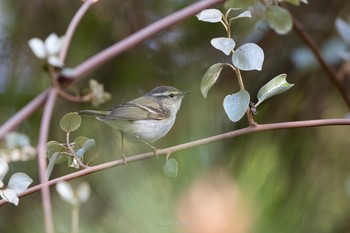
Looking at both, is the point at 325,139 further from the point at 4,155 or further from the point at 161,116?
the point at 4,155

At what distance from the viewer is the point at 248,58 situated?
698 millimetres

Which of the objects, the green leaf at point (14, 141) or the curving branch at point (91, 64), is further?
the green leaf at point (14, 141)

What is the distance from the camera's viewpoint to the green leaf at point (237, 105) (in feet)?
2.28

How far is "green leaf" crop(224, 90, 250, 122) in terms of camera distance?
0.69 metres

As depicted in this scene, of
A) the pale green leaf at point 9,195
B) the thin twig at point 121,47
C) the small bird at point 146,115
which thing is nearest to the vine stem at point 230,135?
the pale green leaf at point 9,195

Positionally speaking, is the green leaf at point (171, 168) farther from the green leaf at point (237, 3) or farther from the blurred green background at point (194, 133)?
the green leaf at point (237, 3)

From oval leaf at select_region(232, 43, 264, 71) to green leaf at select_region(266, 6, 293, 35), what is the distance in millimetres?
45

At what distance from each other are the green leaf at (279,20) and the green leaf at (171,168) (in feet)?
0.54

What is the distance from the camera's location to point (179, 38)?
144 centimetres

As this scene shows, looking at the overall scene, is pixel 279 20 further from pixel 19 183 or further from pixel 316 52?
pixel 316 52

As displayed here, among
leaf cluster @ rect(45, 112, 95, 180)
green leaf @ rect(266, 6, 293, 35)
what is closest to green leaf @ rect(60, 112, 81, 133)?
leaf cluster @ rect(45, 112, 95, 180)

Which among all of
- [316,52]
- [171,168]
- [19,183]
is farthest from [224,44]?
[316,52]

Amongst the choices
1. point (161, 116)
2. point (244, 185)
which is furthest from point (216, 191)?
point (161, 116)

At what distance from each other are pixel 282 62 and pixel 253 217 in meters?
0.85
